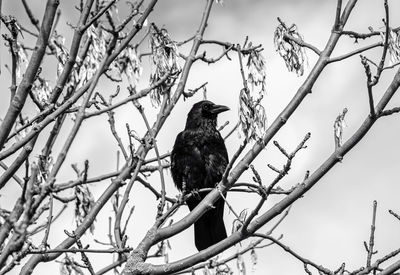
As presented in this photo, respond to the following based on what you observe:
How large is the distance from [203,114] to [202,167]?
3.09 ft

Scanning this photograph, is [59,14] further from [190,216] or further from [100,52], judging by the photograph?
[190,216]

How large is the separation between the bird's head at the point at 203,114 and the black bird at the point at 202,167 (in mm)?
20

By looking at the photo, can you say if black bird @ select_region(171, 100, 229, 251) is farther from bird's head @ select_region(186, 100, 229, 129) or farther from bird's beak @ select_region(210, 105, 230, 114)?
bird's beak @ select_region(210, 105, 230, 114)

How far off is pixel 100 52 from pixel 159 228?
132 centimetres

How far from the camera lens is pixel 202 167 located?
324 inches

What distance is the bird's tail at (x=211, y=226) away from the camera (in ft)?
27.3

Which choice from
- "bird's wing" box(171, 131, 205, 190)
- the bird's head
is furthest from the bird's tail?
the bird's head

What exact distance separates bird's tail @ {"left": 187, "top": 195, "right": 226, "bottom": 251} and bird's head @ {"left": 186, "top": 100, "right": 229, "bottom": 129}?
1.04 meters

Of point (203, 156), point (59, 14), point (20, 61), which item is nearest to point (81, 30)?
point (20, 61)

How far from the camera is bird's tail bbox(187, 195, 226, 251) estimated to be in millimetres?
8320

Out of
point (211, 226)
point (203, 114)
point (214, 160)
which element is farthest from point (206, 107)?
point (211, 226)

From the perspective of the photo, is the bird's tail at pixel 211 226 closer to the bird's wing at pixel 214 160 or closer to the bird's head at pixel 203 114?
the bird's wing at pixel 214 160

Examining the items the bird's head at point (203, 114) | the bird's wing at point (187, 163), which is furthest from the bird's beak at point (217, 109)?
the bird's wing at point (187, 163)

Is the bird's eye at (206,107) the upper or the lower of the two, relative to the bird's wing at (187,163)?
upper
